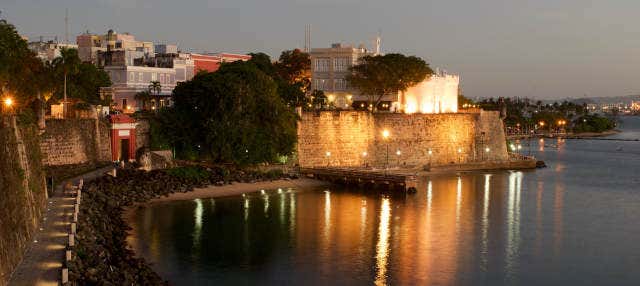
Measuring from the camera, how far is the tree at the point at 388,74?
5350cm

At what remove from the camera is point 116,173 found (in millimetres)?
34562

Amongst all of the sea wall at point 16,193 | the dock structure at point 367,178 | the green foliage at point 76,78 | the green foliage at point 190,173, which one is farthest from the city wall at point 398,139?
the sea wall at point 16,193

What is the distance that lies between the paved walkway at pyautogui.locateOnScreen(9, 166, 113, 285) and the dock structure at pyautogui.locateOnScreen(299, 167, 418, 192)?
19492 mm

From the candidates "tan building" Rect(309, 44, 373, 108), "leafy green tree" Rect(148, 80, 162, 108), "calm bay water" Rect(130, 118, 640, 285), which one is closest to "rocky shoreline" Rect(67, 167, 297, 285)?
"calm bay water" Rect(130, 118, 640, 285)

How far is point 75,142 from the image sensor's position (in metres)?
36.7

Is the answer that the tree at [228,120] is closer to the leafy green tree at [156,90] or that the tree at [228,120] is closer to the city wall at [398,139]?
the city wall at [398,139]

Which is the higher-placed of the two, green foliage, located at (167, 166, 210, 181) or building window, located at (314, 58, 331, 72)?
building window, located at (314, 58, 331, 72)

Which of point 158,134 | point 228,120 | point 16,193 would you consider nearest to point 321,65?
point 228,120

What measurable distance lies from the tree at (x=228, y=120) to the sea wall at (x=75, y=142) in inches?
153

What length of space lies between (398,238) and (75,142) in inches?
691

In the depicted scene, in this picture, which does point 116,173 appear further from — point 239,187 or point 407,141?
point 407,141

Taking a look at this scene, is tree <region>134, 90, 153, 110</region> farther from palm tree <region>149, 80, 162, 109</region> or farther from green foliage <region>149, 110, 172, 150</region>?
green foliage <region>149, 110, 172, 150</region>

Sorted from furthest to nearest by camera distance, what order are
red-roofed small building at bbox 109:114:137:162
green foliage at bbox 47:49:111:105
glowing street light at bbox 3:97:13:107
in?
green foliage at bbox 47:49:111:105
red-roofed small building at bbox 109:114:137:162
glowing street light at bbox 3:97:13:107

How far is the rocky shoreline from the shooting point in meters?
18.8
